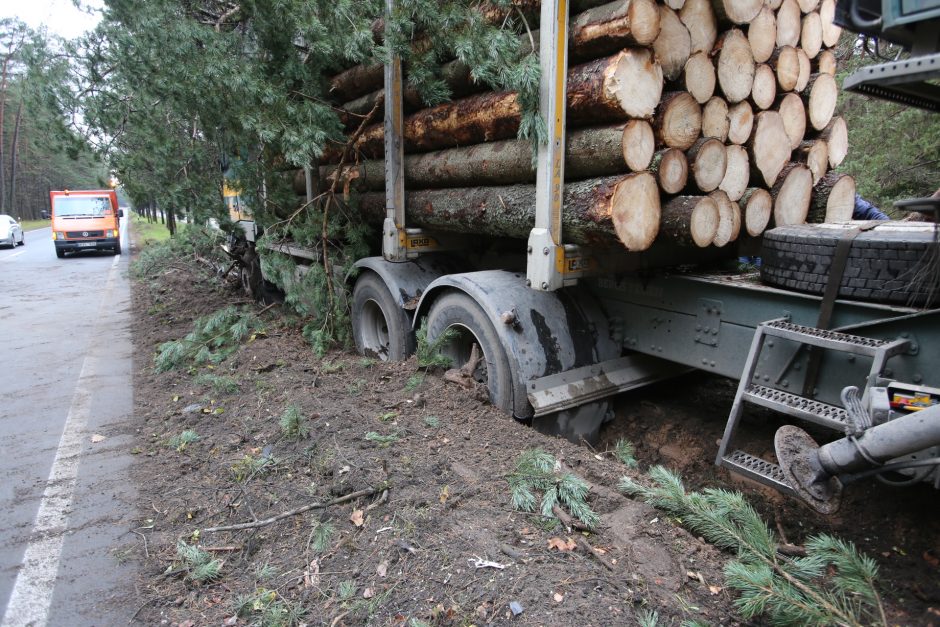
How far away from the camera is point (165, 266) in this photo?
1557 centimetres

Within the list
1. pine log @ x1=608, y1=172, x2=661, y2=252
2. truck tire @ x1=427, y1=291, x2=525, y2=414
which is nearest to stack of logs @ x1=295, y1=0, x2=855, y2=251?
pine log @ x1=608, y1=172, x2=661, y2=252

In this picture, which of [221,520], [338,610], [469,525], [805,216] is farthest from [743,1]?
[221,520]

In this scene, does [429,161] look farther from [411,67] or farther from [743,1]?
[743,1]

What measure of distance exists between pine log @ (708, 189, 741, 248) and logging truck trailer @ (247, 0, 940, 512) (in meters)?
0.27

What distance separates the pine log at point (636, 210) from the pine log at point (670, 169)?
5 centimetres

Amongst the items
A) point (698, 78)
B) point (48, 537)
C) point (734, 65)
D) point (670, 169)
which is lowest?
point (48, 537)

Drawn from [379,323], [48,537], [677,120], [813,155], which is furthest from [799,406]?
[379,323]

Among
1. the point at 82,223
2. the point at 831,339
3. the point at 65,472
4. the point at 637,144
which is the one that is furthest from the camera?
the point at 82,223

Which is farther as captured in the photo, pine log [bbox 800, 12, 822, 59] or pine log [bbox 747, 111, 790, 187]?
pine log [bbox 800, 12, 822, 59]

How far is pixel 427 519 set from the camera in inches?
113

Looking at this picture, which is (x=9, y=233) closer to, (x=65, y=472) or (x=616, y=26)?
(x=65, y=472)

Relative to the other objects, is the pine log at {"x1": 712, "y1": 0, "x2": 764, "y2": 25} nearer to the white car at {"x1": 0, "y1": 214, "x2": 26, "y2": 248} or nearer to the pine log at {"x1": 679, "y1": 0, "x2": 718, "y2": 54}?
the pine log at {"x1": 679, "y1": 0, "x2": 718, "y2": 54}

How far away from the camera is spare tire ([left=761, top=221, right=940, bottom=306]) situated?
269 cm

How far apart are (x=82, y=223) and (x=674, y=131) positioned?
23995 millimetres
